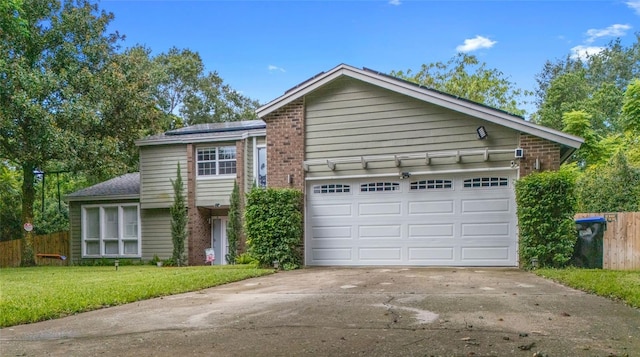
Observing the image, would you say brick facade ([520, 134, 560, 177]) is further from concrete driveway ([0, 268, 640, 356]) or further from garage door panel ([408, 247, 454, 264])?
concrete driveway ([0, 268, 640, 356])

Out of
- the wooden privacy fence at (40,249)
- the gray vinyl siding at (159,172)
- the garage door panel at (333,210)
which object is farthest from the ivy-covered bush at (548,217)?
the wooden privacy fence at (40,249)

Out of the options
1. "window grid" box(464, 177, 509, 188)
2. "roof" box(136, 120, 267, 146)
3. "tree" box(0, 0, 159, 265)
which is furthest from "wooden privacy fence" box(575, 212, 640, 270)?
"tree" box(0, 0, 159, 265)

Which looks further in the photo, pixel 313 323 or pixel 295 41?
pixel 295 41

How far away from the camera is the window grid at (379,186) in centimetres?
1158

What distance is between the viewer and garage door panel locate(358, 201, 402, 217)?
11509 millimetres

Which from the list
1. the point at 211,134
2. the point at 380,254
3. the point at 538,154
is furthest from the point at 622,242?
the point at 211,134

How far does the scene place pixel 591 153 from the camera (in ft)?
76.4

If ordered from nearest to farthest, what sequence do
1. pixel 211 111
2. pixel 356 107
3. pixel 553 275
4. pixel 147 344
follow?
1. pixel 147 344
2. pixel 553 275
3. pixel 356 107
4. pixel 211 111

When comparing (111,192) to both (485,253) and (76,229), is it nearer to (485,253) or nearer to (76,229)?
(76,229)

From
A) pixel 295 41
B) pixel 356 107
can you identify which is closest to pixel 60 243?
pixel 295 41

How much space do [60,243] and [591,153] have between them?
24510 millimetres

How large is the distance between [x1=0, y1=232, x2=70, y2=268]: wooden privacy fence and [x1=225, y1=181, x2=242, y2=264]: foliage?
7874 mm

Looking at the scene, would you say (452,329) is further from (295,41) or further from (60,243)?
(60,243)

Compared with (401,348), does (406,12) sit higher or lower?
higher
